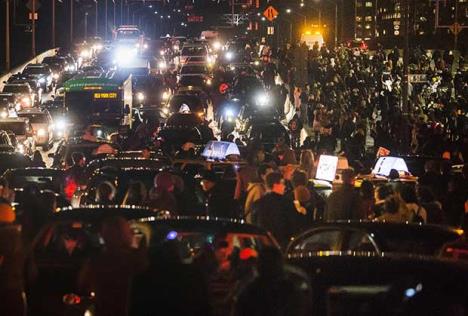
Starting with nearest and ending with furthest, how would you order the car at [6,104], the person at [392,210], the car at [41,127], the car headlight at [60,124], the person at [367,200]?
the person at [392,210] < the person at [367,200] < the car at [41,127] < the car headlight at [60,124] < the car at [6,104]

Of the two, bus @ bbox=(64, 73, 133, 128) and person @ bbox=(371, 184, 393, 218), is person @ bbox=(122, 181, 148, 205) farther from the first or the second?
bus @ bbox=(64, 73, 133, 128)

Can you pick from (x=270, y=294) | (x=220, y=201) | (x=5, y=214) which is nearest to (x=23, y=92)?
(x=220, y=201)

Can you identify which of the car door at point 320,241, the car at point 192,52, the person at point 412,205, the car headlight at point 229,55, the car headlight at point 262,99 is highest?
the car door at point 320,241

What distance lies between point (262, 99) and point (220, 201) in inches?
1318

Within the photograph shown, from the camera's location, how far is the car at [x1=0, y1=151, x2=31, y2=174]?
23281mm

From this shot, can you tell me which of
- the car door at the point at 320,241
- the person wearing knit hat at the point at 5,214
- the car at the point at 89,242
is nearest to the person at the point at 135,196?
the car at the point at 89,242

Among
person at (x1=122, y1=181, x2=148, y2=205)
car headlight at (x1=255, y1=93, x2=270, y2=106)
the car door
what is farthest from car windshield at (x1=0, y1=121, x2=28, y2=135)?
the car door

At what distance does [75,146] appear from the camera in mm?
24844

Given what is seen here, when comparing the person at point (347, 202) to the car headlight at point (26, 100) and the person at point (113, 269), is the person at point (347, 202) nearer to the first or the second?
the person at point (113, 269)

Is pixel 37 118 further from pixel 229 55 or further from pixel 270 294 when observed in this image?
pixel 229 55

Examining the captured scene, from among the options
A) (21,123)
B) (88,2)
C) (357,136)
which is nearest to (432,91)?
(357,136)

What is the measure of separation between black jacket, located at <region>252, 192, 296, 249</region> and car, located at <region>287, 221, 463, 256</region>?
6.92 ft

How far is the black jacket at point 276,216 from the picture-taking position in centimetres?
A: 1323

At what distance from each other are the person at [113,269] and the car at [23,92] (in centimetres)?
4404
